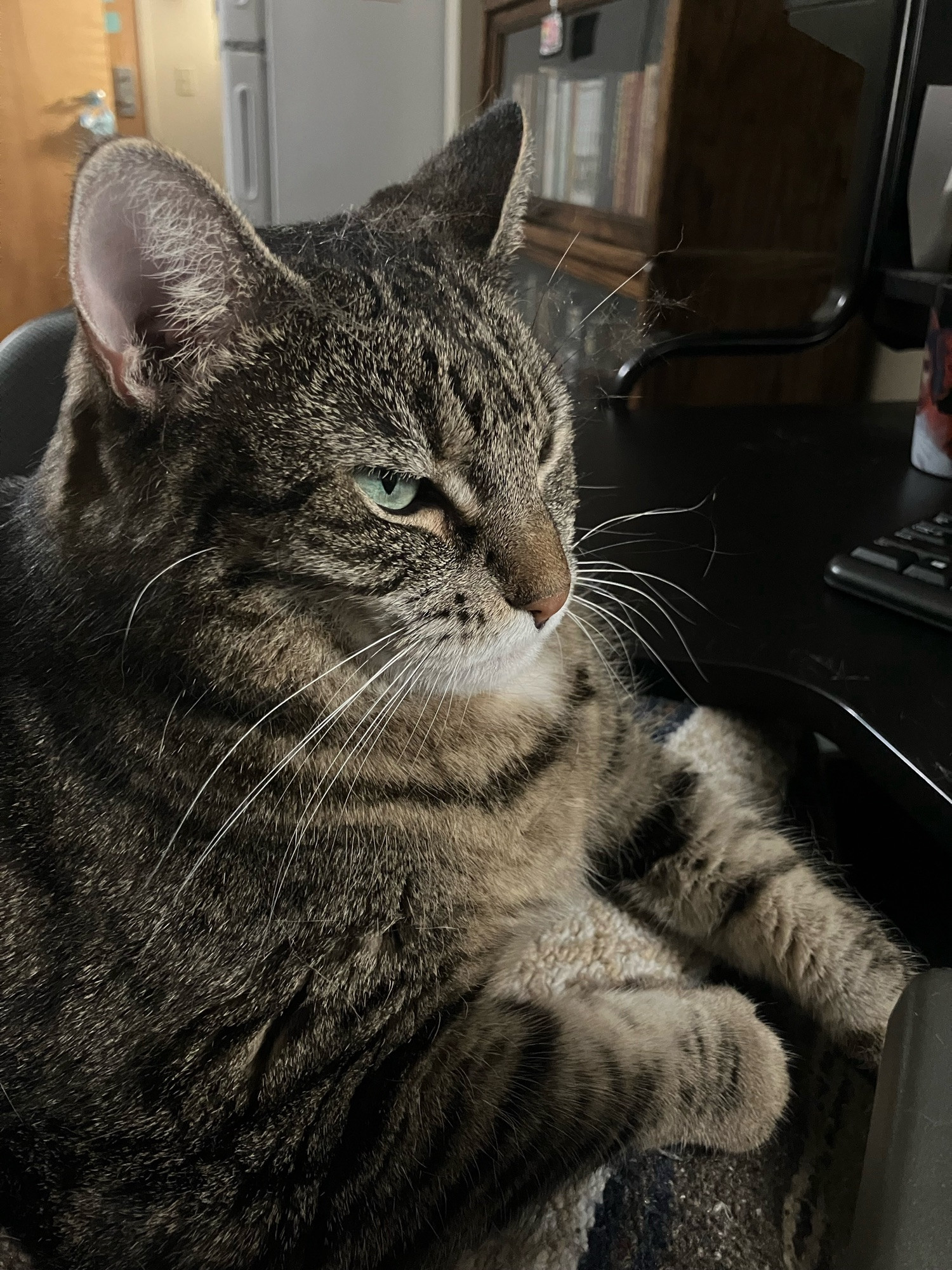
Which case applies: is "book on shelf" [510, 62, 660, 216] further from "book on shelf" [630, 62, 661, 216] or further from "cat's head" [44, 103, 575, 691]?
"cat's head" [44, 103, 575, 691]

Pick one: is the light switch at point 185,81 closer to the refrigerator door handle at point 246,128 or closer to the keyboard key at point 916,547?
the refrigerator door handle at point 246,128

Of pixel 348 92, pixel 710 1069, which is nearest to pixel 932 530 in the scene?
pixel 710 1069

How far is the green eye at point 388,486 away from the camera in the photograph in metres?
0.51

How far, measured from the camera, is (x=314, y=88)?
1.98 m

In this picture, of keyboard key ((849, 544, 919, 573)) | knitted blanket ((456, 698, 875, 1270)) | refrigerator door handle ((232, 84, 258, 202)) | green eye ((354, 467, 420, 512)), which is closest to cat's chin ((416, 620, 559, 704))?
green eye ((354, 467, 420, 512))

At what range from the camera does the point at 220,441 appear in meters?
0.49

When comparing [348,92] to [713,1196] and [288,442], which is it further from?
[713,1196]

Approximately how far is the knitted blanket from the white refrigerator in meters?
1.66

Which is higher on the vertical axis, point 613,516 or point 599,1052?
point 613,516

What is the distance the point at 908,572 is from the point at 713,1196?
0.51m

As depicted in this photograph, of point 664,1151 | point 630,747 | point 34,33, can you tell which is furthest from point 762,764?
point 34,33

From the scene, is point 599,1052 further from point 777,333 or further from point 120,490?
point 777,333

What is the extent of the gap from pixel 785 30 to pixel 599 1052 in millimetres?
1447

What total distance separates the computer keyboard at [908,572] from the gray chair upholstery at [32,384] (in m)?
0.75
